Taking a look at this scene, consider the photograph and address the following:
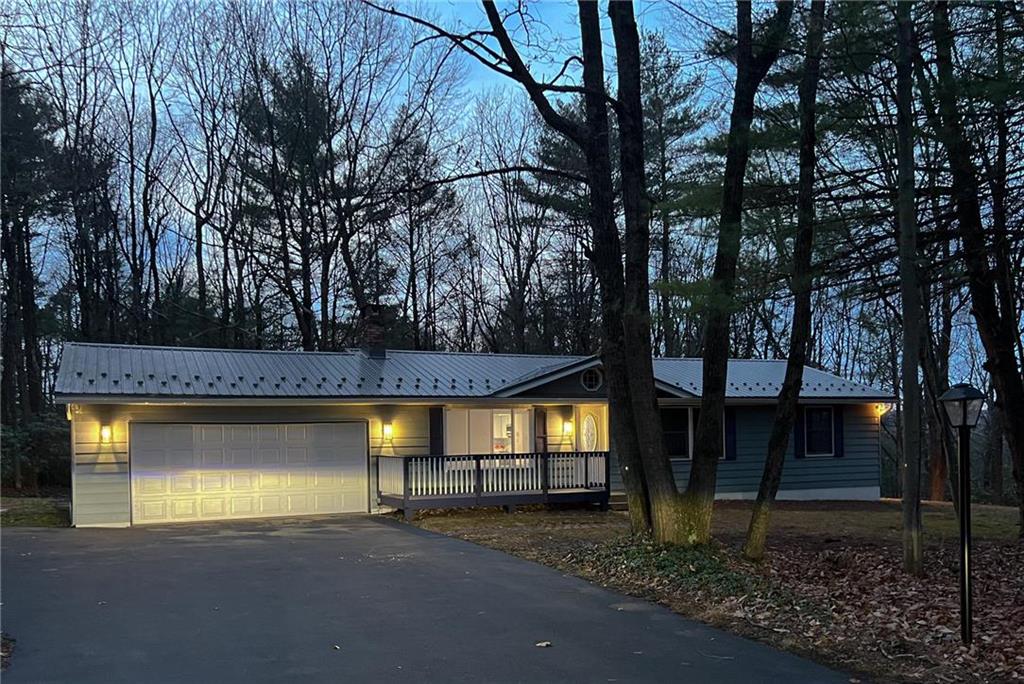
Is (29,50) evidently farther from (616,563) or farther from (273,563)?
(616,563)

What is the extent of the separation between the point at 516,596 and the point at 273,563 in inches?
134

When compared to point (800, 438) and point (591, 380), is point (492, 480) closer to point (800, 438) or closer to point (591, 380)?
point (591, 380)

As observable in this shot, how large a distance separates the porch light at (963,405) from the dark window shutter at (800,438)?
44.3 ft

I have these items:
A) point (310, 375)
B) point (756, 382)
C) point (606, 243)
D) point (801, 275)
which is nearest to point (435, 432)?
point (310, 375)

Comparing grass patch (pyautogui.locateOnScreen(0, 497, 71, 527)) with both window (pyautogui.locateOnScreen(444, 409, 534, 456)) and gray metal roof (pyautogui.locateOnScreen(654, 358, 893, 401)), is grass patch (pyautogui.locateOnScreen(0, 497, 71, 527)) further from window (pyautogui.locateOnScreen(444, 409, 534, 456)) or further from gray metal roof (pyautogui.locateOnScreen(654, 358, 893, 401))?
gray metal roof (pyautogui.locateOnScreen(654, 358, 893, 401))

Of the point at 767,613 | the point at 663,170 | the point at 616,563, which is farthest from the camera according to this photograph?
the point at 663,170

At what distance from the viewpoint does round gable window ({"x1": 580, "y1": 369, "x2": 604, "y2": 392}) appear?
17156mm

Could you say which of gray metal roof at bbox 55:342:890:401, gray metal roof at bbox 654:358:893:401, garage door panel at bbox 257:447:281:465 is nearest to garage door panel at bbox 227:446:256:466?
garage door panel at bbox 257:447:281:465

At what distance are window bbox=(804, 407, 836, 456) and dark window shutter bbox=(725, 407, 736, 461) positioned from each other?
1969 millimetres

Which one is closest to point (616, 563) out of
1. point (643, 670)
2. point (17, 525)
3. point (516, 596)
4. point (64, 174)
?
point (516, 596)

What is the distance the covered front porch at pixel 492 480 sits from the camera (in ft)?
49.0

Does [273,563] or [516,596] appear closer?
[516,596]

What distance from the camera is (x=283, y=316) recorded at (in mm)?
25359

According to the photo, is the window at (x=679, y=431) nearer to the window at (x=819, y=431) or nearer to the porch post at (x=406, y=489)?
the window at (x=819, y=431)
